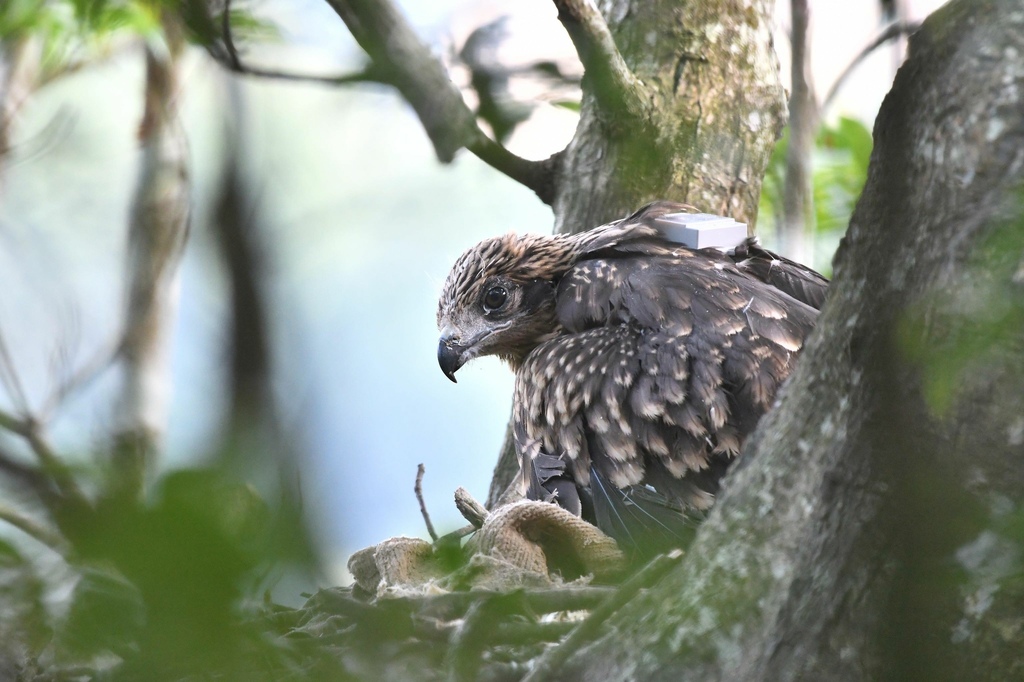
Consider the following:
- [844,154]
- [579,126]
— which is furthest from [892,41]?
[579,126]

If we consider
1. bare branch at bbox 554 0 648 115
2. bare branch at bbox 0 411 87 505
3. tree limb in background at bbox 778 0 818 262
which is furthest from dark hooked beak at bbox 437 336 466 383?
bare branch at bbox 0 411 87 505

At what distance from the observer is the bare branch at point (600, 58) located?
2531mm

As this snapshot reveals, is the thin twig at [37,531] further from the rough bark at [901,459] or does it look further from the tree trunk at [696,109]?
the tree trunk at [696,109]

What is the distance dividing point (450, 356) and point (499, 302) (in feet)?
1.11

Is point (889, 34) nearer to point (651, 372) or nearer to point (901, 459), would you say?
point (901, 459)

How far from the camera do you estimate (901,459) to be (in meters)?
1.51

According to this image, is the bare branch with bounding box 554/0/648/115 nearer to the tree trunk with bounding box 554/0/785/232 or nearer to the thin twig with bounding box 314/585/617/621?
the tree trunk with bounding box 554/0/785/232

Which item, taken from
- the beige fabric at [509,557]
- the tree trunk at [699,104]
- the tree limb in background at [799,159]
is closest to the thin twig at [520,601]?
the beige fabric at [509,557]

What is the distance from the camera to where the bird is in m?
3.27

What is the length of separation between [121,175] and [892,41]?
1.23m

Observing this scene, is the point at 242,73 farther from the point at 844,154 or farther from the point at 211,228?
the point at 844,154

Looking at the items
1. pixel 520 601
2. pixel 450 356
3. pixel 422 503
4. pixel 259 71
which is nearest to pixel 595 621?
pixel 520 601

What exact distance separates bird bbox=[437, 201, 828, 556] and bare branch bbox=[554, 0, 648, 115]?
2.15 feet

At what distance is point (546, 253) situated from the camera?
4512mm
